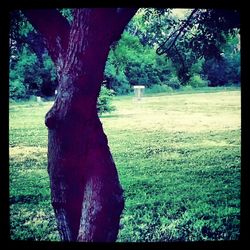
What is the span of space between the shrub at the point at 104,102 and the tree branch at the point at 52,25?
0.47 metres

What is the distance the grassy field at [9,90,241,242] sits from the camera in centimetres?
302

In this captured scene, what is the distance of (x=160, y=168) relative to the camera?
313cm

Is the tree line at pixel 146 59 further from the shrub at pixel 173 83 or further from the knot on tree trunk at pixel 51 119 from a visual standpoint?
the knot on tree trunk at pixel 51 119

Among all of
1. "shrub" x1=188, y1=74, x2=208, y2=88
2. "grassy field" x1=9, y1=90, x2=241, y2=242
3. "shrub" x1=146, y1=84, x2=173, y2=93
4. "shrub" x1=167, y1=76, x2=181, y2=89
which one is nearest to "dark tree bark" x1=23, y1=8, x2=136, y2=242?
"grassy field" x1=9, y1=90, x2=241, y2=242

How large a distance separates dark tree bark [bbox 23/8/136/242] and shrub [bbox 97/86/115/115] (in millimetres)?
79

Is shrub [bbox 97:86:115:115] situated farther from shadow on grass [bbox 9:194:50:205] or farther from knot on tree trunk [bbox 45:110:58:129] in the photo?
shadow on grass [bbox 9:194:50:205]

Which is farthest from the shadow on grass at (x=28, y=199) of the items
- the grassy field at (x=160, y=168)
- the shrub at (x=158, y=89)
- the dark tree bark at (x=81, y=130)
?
the shrub at (x=158, y=89)

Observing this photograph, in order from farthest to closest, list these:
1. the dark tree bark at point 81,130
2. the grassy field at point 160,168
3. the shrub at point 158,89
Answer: the shrub at point 158,89, the grassy field at point 160,168, the dark tree bark at point 81,130

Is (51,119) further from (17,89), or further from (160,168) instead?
(160,168)

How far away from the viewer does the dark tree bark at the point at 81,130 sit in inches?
114

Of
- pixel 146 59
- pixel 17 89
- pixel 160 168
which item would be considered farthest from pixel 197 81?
pixel 17 89

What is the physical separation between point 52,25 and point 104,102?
74 centimetres
